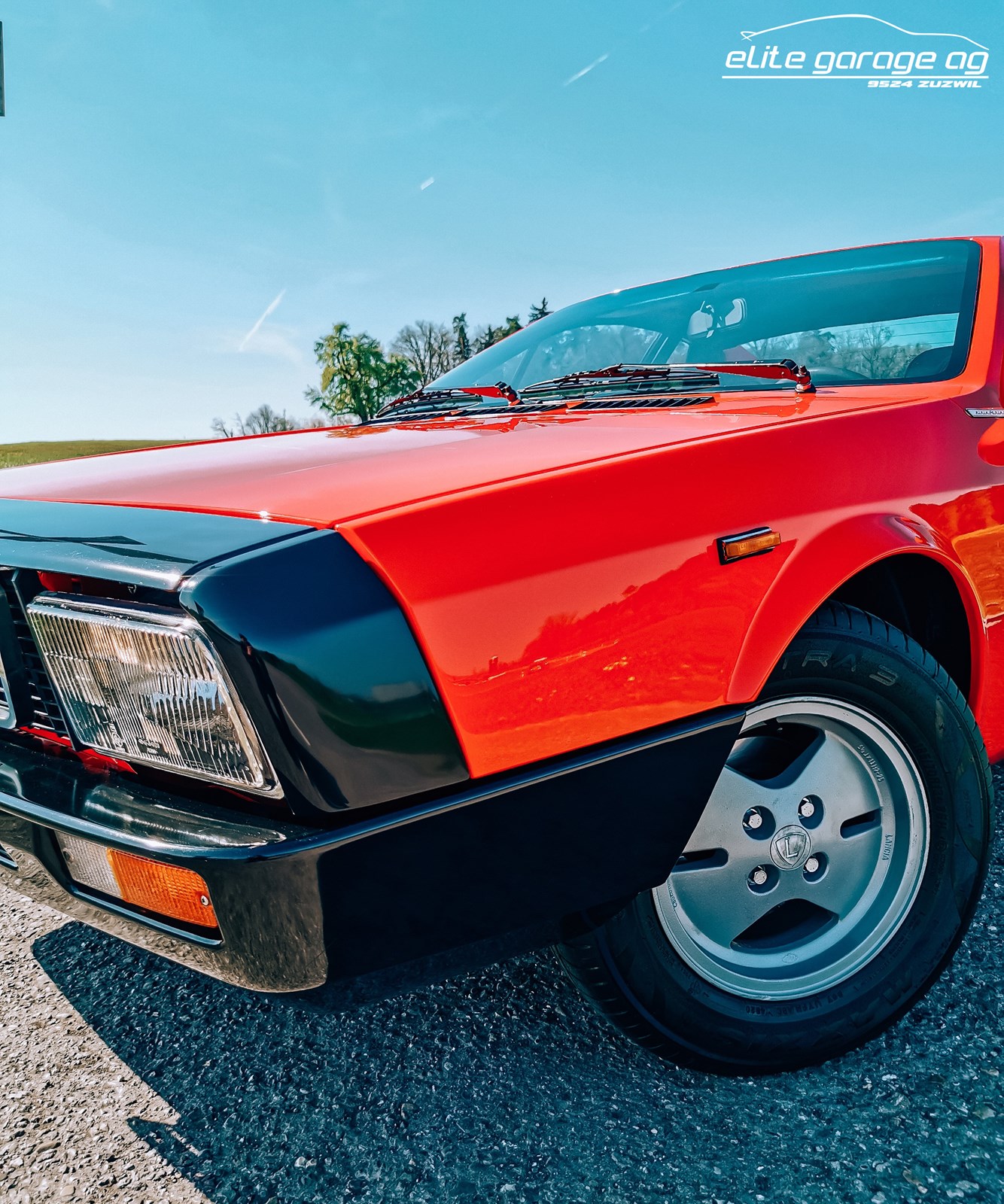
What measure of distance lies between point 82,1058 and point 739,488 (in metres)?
1.64

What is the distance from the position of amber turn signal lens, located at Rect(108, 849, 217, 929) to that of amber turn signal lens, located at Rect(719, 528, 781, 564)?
2.84 feet

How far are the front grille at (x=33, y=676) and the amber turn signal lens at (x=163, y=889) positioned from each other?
257 mm

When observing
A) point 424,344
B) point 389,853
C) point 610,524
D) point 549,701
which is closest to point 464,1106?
point 389,853

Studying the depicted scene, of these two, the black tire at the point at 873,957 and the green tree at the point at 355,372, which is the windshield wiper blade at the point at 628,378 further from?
the green tree at the point at 355,372

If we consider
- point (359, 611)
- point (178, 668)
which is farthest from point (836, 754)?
point (178, 668)

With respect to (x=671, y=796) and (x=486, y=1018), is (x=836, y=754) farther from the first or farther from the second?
(x=486, y=1018)

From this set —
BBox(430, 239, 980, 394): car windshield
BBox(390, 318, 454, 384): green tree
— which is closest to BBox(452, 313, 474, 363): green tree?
BBox(390, 318, 454, 384): green tree

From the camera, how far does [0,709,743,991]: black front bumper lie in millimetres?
1065

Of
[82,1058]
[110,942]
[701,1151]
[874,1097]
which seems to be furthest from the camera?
[110,942]

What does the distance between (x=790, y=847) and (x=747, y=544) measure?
592 millimetres

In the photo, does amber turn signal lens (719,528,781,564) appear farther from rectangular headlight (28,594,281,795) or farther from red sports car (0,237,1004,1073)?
rectangular headlight (28,594,281,795)

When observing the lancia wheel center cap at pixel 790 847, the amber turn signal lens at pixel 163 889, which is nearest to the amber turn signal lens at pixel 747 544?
the lancia wheel center cap at pixel 790 847

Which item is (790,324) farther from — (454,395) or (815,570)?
(815,570)

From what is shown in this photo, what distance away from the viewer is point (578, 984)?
1.39m
